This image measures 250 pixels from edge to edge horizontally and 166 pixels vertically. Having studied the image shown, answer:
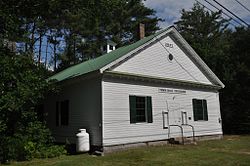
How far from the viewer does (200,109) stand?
1931cm

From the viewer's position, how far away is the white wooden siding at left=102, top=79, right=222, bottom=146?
14.0 m

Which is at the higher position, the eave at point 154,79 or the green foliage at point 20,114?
the eave at point 154,79

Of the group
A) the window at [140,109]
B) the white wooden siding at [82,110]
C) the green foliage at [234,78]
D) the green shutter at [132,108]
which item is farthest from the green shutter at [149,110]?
the green foliage at [234,78]

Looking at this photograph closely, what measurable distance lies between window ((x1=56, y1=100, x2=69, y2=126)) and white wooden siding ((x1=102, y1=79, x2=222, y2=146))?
12.2 feet

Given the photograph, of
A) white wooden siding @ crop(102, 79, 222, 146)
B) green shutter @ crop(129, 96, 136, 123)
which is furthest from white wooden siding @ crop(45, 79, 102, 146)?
green shutter @ crop(129, 96, 136, 123)

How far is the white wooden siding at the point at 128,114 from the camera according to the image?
1399cm

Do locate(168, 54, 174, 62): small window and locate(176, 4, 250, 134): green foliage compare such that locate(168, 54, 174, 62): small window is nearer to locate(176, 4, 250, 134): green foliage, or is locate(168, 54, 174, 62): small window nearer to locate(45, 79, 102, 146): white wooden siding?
locate(45, 79, 102, 146): white wooden siding

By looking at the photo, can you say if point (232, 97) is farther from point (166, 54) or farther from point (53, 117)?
point (53, 117)

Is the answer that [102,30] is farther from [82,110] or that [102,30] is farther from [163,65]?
[82,110]

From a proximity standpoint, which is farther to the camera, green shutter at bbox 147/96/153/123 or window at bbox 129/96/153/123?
green shutter at bbox 147/96/153/123

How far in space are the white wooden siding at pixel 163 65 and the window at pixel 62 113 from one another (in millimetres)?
4205

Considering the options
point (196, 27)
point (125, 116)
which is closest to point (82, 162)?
point (125, 116)

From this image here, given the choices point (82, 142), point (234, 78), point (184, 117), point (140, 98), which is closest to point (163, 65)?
point (140, 98)

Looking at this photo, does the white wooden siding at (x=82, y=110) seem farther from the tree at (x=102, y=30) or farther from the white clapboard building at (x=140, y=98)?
the tree at (x=102, y=30)
